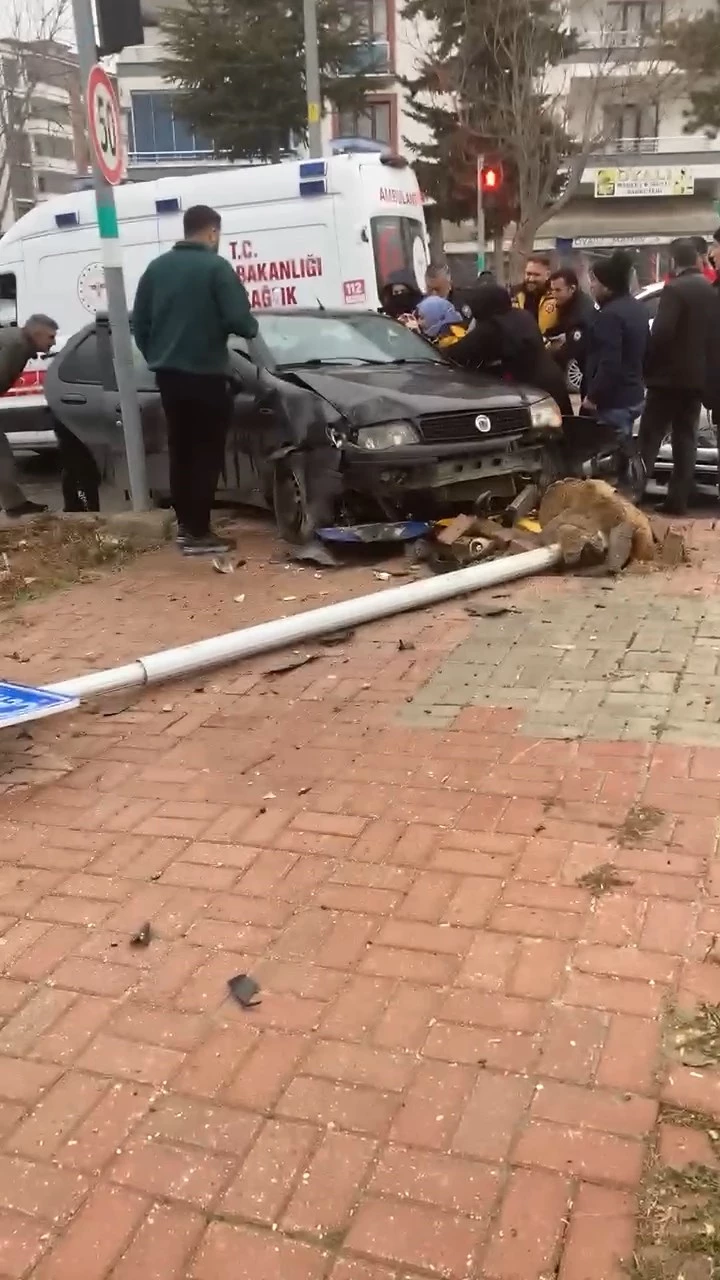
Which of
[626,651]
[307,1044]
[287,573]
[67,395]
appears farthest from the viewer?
[67,395]

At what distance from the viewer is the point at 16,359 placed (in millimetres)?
8711

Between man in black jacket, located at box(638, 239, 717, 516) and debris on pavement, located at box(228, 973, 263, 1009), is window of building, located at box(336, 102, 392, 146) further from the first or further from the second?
debris on pavement, located at box(228, 973, 263, 1009)

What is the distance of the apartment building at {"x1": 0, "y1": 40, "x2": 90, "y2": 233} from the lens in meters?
31.6

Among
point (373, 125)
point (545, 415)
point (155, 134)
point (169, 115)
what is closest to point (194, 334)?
point (545, 415)

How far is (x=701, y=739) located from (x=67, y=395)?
628cm

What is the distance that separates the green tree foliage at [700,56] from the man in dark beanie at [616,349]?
2704 cm

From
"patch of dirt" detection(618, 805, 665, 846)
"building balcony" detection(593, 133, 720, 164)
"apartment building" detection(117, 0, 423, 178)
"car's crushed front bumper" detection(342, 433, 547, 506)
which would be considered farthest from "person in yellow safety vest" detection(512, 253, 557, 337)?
"building balcony" detection(593, 133, 720, 164)

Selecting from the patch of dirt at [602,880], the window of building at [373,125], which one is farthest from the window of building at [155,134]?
the patch of dirt at [602,880]

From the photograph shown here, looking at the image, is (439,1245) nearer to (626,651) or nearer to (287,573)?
(626,651)

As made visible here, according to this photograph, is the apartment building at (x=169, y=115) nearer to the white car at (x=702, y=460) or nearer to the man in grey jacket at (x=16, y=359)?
the man in grey jacket at (x=16, y=359)

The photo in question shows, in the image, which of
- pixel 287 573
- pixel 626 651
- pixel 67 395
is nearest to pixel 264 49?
pixel 67 395

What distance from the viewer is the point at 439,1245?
6.71 feet

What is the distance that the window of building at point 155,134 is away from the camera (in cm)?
3945

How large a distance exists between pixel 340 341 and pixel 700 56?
96.5 ft
